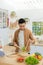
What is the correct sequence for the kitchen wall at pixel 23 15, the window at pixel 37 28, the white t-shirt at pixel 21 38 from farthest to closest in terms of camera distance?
the window at pixel 37 28 < the kitchen wall at pixel 23 15 < the white t-shirt at pixel 21 38

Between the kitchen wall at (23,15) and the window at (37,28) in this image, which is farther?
the window at (37,28)

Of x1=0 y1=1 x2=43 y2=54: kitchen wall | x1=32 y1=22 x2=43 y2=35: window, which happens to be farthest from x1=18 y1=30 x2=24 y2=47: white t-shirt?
x1=32 y1=22 x2=43 y2=35: window

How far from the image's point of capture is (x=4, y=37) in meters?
3.72

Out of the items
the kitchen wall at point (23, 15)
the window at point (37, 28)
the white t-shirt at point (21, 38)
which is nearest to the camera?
the white t-shirt at point (21, 38)

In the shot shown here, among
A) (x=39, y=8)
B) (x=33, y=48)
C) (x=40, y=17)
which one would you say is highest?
(x=39, y=8)

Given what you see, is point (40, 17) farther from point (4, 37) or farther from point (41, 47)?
point (4, 37)

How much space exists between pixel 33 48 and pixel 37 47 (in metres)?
0.12

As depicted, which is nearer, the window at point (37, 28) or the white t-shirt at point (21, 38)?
the white t-shirt at point (21, 38)

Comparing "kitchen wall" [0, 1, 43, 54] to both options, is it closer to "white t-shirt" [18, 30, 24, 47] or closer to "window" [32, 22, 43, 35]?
"window" [32, 22, 43, 35]

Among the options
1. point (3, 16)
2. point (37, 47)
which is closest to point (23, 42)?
point (37, 47)

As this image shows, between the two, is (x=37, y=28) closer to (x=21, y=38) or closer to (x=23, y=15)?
(x=23, y=15)

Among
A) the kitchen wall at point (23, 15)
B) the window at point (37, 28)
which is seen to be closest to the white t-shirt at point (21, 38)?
the kitchen wall at point (23, 15)

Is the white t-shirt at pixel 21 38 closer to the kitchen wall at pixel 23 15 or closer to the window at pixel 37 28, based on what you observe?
the kitchen wall at pixel 23 15

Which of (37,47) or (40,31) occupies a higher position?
(40,31)
